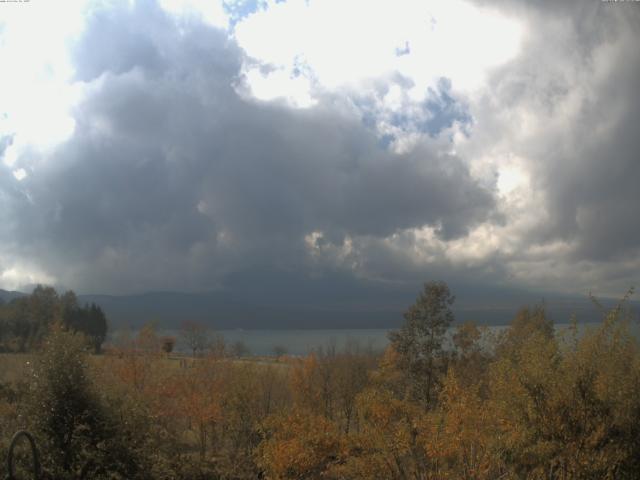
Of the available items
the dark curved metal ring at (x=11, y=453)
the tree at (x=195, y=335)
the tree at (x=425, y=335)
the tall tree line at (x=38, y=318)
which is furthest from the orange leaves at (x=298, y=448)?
the tall tree line at (x=38, y=318)

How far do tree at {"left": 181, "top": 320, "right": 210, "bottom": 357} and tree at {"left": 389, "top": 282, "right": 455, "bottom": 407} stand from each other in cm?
→ 6198

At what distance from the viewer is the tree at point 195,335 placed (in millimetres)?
112144

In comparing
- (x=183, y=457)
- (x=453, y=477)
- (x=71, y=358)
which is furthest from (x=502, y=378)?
(x=183, y=457)

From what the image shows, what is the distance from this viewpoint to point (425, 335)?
53188 millimetres

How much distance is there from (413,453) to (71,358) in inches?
744

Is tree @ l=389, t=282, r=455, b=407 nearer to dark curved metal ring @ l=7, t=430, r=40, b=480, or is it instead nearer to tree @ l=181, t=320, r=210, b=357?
dark curved metal ring @ l=7, t=430, r=40, b=480

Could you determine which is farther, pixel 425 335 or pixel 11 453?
pixel 425 335

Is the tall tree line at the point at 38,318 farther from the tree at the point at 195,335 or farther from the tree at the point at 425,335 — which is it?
the tree at the point at 425,335

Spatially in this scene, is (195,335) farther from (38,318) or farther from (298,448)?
(298,448)

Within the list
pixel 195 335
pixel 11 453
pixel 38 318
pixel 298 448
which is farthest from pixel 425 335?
pixel 38 318

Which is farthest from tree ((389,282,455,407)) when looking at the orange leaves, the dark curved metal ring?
the dark curved metal ring

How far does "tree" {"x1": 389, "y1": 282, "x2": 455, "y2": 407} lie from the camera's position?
2057 inches

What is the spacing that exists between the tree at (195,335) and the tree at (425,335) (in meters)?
62.0

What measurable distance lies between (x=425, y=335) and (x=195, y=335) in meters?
73.1
